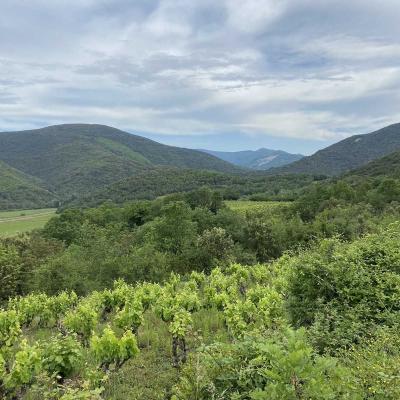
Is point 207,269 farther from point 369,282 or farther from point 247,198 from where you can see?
point 247,198

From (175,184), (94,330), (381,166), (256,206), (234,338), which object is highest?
(381,166)

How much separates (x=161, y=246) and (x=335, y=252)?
40.8 m

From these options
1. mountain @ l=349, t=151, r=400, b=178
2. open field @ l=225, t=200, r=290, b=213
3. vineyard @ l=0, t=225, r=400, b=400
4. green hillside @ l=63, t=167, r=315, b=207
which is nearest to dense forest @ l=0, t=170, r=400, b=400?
vineyard @ l=0, t=225, r=400, b=400

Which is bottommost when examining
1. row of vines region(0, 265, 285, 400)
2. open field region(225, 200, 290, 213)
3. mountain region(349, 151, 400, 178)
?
open field region(225, 200, 290, 213)

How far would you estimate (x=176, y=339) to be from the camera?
32.5 ft

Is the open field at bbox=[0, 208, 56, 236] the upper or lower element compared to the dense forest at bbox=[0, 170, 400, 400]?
lower

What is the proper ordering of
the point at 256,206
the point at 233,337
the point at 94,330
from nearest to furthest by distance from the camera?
the point at 233,337, the point at 94,330, the point at 256,206

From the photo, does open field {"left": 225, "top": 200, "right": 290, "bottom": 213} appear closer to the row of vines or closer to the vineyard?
the row of vines

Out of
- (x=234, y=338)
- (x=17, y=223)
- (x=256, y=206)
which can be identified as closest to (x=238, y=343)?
(x=234, y=338)

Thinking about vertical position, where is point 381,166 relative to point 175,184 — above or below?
above

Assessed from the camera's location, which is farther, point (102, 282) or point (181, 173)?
point (181, 173)

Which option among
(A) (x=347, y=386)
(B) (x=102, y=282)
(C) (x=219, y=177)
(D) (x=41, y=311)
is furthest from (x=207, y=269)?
(C) (x=219, y=177)

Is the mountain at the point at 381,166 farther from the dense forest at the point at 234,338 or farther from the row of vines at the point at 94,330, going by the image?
the row of vines at the point at 94,330

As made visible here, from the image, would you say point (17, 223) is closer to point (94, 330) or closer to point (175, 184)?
point (175, 184)
